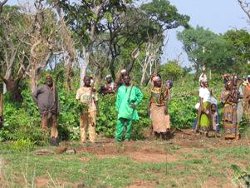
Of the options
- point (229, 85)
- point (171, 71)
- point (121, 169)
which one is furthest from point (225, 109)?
point (171, 71)

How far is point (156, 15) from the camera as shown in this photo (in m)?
39.2

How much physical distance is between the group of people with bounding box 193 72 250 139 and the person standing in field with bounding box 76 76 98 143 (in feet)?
9.20

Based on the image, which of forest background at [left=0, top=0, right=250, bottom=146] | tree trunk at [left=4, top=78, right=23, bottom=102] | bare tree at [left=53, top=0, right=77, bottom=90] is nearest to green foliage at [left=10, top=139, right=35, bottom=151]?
forest background at [left=0, top=0, right=250, bottom=146]

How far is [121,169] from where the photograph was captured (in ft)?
28.4

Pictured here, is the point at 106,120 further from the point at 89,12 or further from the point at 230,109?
the point at 89,12

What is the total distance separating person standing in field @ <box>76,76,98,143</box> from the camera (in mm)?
12062

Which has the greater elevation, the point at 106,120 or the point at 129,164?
the point at 106,120

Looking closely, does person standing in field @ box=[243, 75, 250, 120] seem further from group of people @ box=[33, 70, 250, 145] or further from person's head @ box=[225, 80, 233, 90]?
person's head @ box=[225, 80, 233, 90]

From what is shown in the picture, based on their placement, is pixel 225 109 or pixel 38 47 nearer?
Result: pixel 225 109

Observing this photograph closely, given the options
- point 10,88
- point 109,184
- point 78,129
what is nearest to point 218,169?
point 109,184

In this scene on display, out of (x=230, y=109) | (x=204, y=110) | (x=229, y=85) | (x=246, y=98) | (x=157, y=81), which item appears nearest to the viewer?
(x=157, y=81)

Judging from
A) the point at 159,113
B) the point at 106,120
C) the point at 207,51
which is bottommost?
the point at 106,120

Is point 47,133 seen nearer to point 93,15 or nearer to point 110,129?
point 110,129

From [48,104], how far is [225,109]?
392 cm
